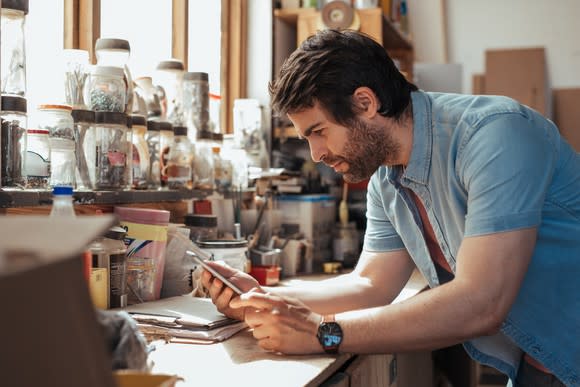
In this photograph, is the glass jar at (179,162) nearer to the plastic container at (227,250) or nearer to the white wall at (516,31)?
the plastic container at (227,250)

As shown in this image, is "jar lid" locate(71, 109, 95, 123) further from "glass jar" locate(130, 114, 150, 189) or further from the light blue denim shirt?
the light blue denim shirt

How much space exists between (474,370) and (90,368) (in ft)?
7.59

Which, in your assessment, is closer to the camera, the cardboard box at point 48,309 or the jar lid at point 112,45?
the cardboard box at point 48,309

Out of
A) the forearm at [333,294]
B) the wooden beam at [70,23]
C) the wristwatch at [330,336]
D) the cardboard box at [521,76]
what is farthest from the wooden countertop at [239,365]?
the cardboard box at [521,76]

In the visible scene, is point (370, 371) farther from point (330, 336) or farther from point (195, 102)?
point (195, 102)

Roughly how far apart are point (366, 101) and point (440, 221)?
0.30m

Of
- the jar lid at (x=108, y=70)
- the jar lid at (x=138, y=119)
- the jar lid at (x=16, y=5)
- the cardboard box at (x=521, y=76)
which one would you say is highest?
the cardboard box at (x=521, y=76)

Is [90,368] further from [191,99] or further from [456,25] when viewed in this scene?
[456,25]

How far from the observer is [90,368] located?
23.3 inches

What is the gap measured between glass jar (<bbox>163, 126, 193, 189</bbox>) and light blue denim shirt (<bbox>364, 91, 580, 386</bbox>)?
2.81ft

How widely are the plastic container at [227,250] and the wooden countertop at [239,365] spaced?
24.0 inches

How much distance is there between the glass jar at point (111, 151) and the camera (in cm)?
177

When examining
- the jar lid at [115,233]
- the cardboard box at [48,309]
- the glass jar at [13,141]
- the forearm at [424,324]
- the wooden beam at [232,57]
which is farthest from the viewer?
the wooden beam at [232,57]

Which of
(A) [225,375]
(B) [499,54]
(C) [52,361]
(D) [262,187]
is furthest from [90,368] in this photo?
(B) [499,54]
